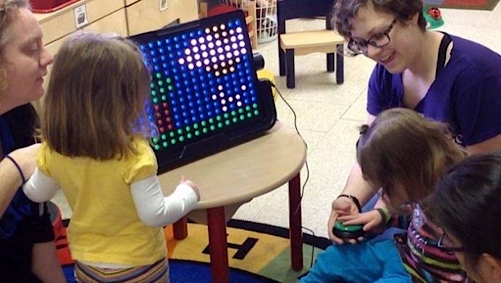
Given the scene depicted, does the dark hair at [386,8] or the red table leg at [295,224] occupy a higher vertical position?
the dark hair at [386,8]

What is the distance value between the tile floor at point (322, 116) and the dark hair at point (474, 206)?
1.31 metres

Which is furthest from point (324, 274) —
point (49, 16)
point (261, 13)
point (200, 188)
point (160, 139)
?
point (261, 13)

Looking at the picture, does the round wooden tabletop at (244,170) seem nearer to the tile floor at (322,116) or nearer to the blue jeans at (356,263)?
the blue jeans at (356,263)

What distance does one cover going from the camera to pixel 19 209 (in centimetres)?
156

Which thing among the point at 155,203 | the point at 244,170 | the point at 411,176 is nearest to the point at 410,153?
the point at 411,176

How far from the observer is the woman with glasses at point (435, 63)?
162cm

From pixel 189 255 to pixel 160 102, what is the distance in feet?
2.50

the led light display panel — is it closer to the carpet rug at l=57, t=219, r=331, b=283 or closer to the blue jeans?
the blue jeans

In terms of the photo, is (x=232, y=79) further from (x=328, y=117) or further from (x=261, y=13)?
(x=261, y=13)

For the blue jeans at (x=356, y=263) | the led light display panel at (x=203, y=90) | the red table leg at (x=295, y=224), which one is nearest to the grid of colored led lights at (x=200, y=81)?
the led light display panel at (x=203, y=90)

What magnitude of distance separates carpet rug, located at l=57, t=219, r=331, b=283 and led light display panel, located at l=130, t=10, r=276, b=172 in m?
0.58

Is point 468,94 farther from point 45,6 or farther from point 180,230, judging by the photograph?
point 45,6

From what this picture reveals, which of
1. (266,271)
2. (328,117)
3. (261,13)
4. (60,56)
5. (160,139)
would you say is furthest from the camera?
(261,13)

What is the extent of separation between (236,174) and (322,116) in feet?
5.43
